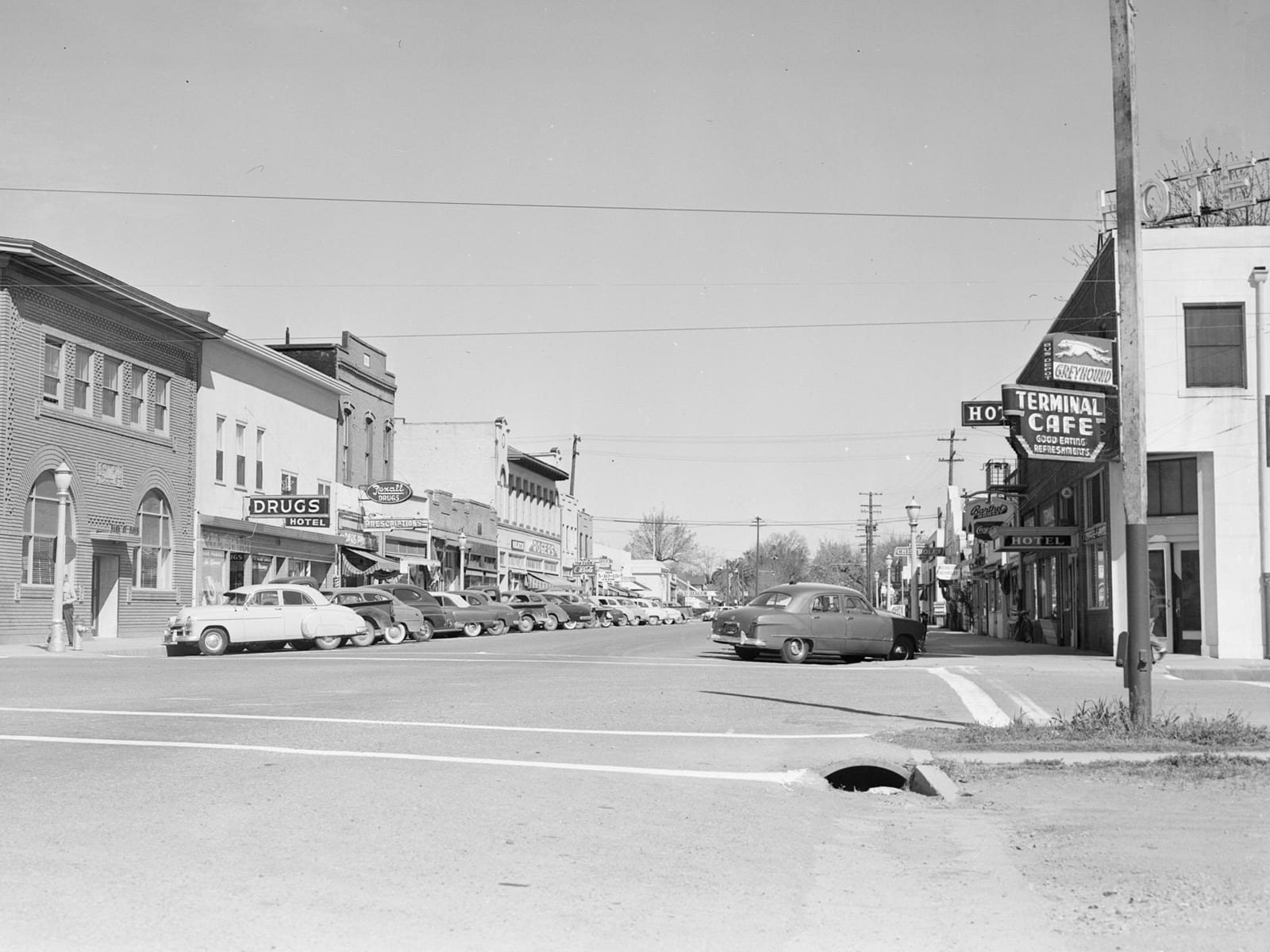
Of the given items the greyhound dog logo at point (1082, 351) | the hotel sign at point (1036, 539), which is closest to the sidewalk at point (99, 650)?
the greyhound dog logo at point (1082, 351)

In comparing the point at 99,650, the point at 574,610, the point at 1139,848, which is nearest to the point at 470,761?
the point at 1139,848

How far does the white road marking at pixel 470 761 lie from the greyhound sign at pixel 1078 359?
13543 mm

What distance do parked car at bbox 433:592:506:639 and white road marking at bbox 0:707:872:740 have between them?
25105 millimetres

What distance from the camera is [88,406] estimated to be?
3625cm

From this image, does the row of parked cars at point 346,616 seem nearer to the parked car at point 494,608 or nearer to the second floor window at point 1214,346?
the parked car at point 494,608

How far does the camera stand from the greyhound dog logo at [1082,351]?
22516 mm

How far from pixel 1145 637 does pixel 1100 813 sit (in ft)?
11.9

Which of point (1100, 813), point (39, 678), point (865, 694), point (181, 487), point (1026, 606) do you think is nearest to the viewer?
point (1100, 813)

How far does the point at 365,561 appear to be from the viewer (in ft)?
176

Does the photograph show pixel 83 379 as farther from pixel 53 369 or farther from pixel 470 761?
pixel 470 761

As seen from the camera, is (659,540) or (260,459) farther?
(659,540)

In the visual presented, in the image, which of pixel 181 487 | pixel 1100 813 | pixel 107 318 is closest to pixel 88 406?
pixel 107 318

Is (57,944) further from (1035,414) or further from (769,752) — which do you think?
(1035,414)

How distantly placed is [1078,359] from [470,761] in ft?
49.6
